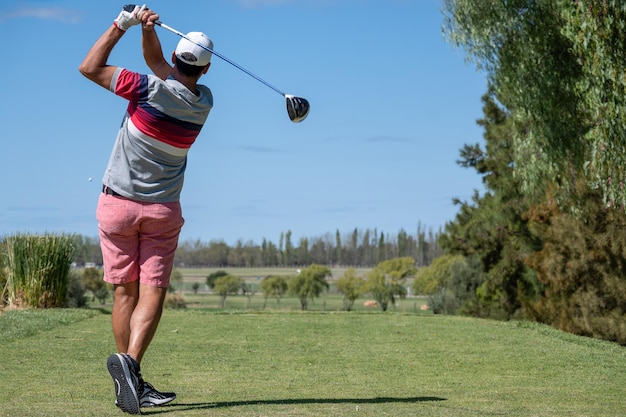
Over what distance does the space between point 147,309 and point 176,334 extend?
476cm

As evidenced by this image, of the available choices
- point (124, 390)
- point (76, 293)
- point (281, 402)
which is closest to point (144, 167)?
point (124, 390)

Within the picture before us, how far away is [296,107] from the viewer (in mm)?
5730

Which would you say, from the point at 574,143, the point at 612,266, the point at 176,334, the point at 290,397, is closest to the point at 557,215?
the point at 612,266

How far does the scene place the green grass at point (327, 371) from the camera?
5.09 metres

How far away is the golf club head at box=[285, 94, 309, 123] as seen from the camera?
5.73 m

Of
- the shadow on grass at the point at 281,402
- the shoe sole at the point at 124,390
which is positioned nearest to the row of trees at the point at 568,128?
the shadow on grass at the point at 281,402

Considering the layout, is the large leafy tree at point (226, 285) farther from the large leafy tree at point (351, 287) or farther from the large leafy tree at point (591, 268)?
the large leafy tree at point (591, 268)

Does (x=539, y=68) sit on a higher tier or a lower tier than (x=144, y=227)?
higher

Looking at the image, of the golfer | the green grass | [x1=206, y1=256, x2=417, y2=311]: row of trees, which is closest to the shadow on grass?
the green grass

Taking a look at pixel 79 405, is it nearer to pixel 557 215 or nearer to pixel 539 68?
pixel 539 68

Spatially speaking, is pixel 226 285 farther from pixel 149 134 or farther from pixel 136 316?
pixel 149 134

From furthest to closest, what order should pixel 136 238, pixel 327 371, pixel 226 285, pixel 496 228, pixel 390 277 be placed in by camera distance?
1. pixel 226 285
2. pixel 390 277
3. pixel 496 228
4. pixel 327 371
5. pixel 136 238

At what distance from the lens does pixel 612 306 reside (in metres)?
19.4

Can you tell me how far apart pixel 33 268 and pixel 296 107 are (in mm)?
9947
